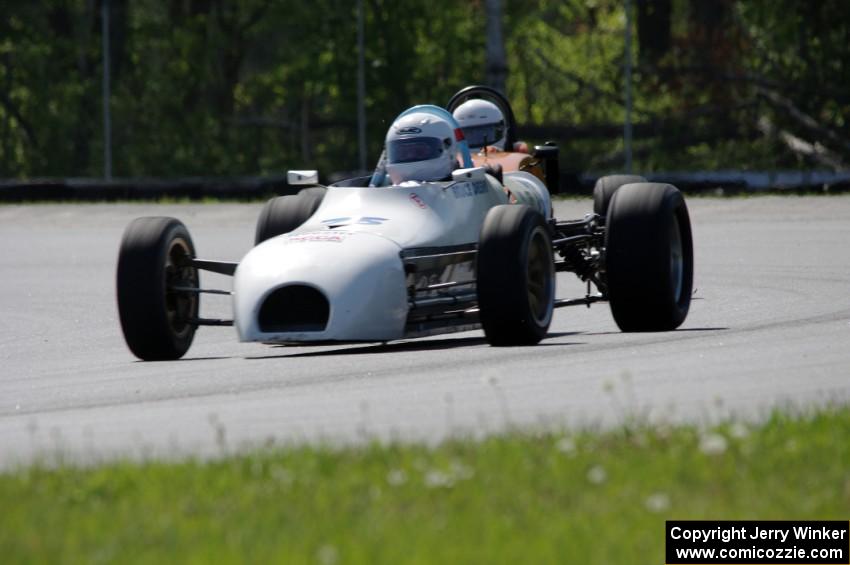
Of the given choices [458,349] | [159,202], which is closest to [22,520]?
[458,349]

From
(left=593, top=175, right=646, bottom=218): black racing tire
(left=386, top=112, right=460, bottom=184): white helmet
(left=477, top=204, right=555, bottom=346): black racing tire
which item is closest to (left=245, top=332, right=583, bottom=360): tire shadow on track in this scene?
(left=477, top=204, right=555, bottom=346): black racing tire

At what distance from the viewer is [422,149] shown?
44.6 feet

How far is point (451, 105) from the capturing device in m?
17.2

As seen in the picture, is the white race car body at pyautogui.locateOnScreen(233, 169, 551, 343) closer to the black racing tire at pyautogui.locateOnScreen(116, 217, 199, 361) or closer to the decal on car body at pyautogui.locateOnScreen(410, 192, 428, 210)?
the decal on car body at pyautogui.locateOnScreen(410, 192, 428, 210)

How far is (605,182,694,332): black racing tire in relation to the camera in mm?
12406

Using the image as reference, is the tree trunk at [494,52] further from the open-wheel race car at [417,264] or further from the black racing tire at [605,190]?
the open-wheel race car at [417,264]

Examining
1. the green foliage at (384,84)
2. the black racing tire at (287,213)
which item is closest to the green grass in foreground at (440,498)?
the black racing tire at (287,213)

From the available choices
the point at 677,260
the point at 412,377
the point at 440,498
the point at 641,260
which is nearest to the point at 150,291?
the point at 412,377

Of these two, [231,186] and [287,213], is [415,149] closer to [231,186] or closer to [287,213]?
[287,213]

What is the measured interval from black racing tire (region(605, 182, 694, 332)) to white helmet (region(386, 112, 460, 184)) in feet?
4.81

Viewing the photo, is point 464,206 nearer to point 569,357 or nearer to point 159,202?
point 569,357

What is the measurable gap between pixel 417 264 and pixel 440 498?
5625 millimetres

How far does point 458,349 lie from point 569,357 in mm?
1214

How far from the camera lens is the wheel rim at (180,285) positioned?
12.6 meters
